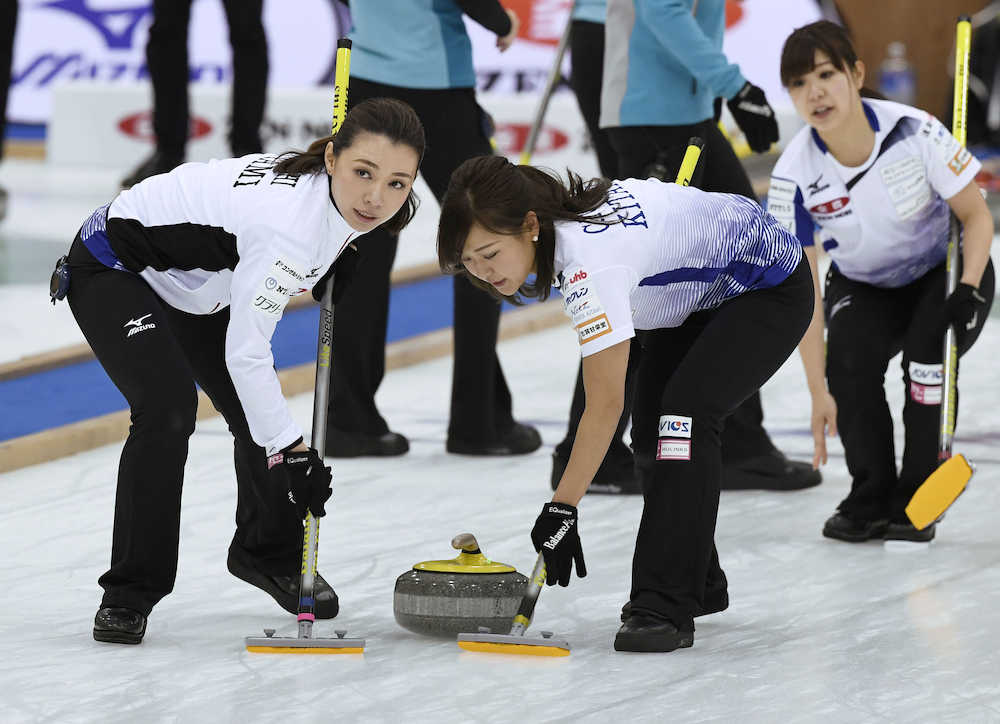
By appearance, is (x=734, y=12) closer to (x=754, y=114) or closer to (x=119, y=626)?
(x=754, y=114)

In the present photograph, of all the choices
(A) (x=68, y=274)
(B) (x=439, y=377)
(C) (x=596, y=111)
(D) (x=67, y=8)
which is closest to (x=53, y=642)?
(A) (x=68, y=274)

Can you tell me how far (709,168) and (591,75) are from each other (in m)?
0.60

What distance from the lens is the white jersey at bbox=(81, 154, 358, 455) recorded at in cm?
259

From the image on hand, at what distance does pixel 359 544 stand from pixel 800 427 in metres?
1.57

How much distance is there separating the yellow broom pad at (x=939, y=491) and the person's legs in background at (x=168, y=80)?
4.10 metres

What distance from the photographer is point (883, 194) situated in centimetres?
337

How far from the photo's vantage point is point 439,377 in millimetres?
5160

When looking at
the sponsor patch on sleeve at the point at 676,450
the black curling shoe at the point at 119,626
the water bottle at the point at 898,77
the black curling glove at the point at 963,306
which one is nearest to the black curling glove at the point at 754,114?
the black curling glove at the point at 963,306

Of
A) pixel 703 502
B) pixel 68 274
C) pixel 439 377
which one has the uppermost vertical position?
pixel 68 274

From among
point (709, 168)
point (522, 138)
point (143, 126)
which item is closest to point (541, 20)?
point (522, 138)

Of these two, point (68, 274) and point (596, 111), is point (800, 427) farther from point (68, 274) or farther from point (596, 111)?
point (68, 274)

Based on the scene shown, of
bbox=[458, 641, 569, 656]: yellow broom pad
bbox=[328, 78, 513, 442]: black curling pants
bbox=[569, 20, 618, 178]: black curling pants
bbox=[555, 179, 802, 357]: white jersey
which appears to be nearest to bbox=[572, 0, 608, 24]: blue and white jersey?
bbox=[569, 20, 618, 178]: black curling pants

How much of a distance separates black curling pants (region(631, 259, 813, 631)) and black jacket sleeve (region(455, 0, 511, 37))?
1412mm

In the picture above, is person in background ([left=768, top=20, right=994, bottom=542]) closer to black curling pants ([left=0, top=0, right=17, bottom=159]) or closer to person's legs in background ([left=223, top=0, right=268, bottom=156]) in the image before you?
person's legs in background ([left=223, top=0, right=268, bottom=156])
